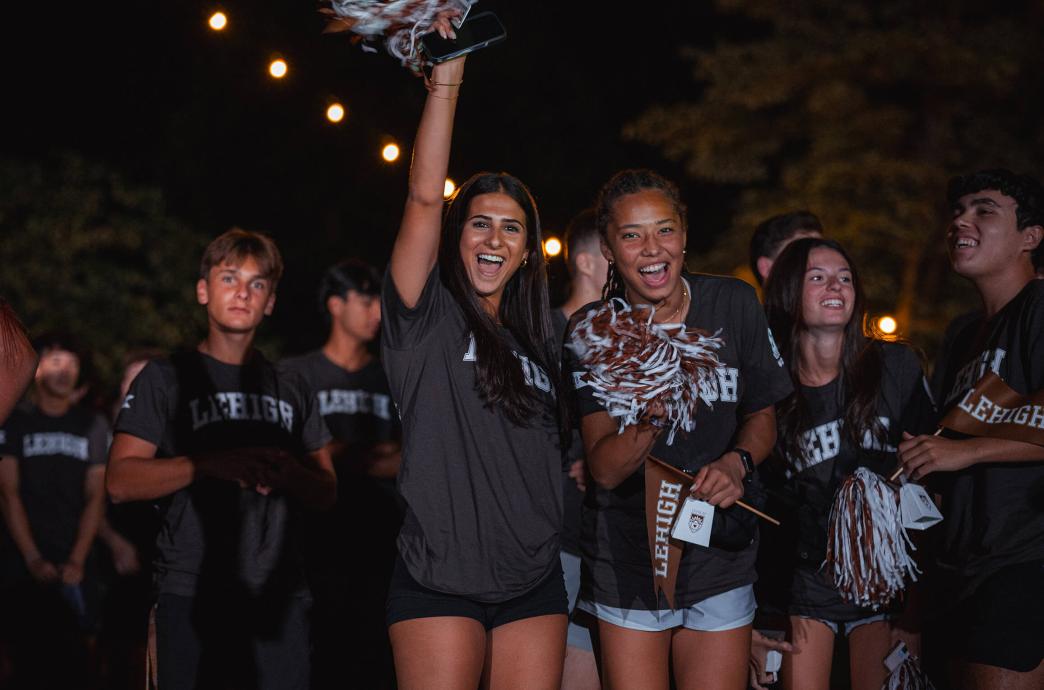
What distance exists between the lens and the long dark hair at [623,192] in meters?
3.83

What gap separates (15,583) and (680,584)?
4.82 m

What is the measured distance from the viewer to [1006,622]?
380cm

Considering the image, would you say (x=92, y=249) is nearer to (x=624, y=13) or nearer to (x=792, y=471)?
(x=624, y=13)

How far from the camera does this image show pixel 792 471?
170 inches

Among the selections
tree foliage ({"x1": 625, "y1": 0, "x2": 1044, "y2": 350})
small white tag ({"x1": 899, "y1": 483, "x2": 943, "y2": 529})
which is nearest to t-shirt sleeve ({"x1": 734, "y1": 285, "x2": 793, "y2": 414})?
small white tag ({"x1": 899, "y1": 483, "x2": 943, "y2": 529})

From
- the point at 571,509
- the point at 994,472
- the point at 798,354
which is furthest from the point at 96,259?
the point at 994,472

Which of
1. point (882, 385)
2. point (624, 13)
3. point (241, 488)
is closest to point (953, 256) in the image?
point (882, 385)

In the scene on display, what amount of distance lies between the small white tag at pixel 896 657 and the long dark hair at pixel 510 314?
1.58 m

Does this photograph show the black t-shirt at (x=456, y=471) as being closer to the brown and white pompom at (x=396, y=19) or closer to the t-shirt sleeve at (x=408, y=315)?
the t-shirt sleeve at (x=408, y=315)

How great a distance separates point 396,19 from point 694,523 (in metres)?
1.76

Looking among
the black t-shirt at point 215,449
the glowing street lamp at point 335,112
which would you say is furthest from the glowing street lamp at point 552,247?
the black t-shirt at point 215,449

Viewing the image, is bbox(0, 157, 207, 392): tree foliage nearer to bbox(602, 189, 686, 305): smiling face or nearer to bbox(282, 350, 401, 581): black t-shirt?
bbox(282, 350, 401, 581): black t-shirt

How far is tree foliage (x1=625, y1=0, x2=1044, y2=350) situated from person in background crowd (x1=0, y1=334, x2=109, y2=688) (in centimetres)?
1003

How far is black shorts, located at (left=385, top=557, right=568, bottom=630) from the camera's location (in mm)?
3268
